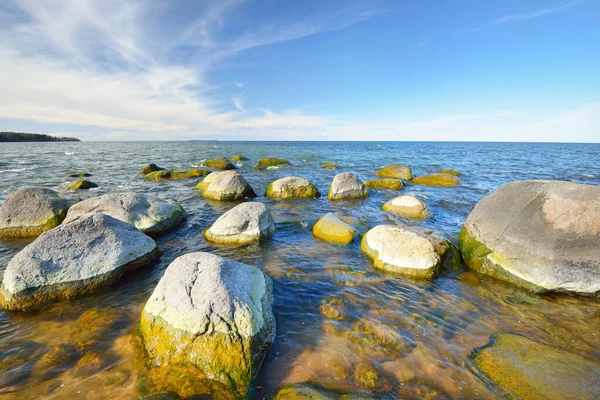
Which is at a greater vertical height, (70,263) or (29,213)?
(29,213)

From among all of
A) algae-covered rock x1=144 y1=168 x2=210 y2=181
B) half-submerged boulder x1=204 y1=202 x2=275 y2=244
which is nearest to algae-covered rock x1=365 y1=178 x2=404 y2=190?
half-submerged boulder x1=204 y1=202 x2=275 y2=244

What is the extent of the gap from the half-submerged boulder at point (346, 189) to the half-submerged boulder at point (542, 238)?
24.2ft

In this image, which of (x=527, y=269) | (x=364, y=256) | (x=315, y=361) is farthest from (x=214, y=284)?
(x=527, y=269)

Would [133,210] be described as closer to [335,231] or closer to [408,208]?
[335,231]

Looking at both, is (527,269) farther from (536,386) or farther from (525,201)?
(536,386)

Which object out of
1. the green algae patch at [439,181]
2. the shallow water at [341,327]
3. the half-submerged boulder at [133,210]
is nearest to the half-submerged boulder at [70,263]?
the shallow water at [341,327]

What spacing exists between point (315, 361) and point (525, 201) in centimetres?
647

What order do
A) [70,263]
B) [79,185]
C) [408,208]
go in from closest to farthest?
1. [70,263]
2. [408,208]
3. [79,185]

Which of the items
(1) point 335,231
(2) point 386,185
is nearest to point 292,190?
(1) point 335,231

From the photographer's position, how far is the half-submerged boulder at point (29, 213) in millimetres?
8719

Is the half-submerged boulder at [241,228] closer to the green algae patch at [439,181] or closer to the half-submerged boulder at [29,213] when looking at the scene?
the half-submerged boulder at [29,213]

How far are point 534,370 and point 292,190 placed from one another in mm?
11587

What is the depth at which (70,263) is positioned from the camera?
5488 millimetres

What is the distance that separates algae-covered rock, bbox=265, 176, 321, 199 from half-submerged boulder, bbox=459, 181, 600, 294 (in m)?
8.54
